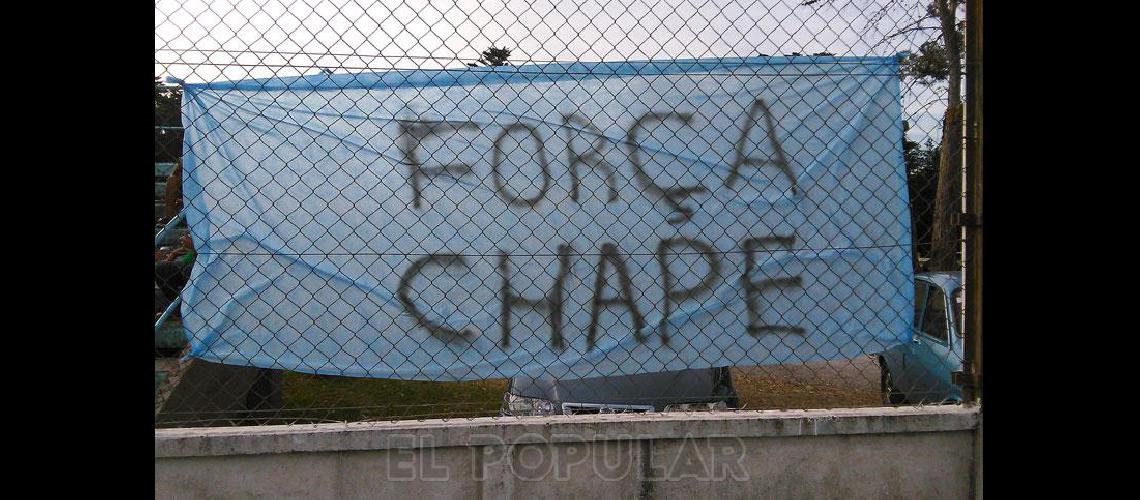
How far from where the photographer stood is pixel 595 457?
8.69ft

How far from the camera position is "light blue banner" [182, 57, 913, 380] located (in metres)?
2.66

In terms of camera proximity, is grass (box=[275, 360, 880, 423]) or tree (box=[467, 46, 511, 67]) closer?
tree (box=[467, 46, 511, 67])

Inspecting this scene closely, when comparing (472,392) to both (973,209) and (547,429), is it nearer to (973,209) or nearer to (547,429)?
(547,429)

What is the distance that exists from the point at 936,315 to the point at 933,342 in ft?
0.62

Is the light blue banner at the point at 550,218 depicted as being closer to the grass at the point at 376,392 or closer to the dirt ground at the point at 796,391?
the dirt ground at the point at 796,391

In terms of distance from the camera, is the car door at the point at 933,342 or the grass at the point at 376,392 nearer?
the car door at the point at 933,342

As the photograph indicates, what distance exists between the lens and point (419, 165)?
2719 mm

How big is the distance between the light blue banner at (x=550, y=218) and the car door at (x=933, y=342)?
170 centimetres

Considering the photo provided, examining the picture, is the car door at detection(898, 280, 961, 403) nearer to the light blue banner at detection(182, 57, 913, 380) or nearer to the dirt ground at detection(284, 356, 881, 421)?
the dirt ground at detection(284, 356, 881, 421)

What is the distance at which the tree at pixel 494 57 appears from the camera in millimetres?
2724

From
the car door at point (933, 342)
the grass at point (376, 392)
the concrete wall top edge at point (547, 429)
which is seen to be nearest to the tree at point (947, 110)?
the concrete wall top edge at point (547, 429)

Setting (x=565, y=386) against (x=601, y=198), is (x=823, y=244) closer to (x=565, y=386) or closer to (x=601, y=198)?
(x=601, y=198)

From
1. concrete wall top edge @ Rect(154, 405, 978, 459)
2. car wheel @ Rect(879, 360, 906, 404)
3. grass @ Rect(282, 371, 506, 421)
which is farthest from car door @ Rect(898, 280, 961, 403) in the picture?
grass @ Rect(282, 371, 506, 421)

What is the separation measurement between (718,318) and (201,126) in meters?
2.14
